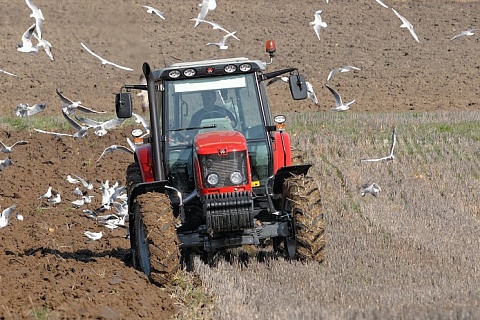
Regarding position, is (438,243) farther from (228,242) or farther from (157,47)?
(157,47)

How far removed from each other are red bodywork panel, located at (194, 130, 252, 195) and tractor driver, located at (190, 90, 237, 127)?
15.9 inches

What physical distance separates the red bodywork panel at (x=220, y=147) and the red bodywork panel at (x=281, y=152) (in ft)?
1.91

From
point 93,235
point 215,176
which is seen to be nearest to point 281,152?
point 215,176

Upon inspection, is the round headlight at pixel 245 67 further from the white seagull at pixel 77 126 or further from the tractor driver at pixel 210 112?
the white seagull at pixel 77 126

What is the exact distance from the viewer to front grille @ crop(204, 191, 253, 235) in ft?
28.0

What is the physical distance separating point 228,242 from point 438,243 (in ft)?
8.02

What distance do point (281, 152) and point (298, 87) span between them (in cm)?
69

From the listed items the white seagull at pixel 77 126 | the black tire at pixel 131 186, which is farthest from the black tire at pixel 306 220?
the white seagull at pixel 77 126

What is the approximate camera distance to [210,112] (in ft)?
30.3

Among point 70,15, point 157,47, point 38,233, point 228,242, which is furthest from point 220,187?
point 70,15

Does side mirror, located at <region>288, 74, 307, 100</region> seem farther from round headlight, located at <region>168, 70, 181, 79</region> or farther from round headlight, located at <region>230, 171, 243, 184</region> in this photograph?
round headlight, located at <region>168, 70, 181, 79</region>

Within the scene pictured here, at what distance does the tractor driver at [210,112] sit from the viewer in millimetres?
9211

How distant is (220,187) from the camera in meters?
8.66

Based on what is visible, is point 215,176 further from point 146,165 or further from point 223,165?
point 146,165
